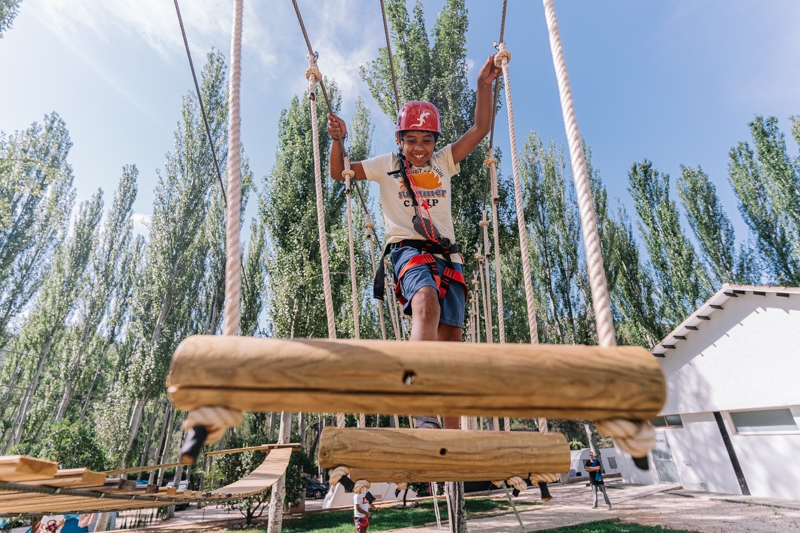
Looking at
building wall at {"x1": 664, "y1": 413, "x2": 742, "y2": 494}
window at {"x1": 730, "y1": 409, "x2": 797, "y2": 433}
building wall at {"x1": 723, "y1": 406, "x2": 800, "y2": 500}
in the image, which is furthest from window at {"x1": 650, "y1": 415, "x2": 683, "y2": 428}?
window at {"x1": 730, "y1": 409, "x2": 797, "y2": 433}

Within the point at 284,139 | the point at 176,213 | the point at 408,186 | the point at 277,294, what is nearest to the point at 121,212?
the point at 176,213

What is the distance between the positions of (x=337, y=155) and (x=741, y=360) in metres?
11.5

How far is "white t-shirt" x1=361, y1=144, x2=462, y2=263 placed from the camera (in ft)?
7.68

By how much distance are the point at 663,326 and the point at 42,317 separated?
25.1 metres

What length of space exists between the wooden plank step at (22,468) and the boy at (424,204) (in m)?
1.72

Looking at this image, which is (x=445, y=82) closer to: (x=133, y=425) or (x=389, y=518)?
(x=389, y=518)

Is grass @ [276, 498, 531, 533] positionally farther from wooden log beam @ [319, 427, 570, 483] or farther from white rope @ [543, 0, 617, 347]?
white rope @ [543, 0, 617, 347]

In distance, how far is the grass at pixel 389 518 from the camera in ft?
34.2

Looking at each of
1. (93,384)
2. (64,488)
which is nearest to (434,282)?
(64,488)

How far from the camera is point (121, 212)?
19797 mm

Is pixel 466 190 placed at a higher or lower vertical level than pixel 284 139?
lower

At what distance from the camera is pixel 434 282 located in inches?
80.2

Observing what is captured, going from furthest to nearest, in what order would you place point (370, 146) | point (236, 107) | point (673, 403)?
point (370, 146) → point (673, 403) → point (236, 107)

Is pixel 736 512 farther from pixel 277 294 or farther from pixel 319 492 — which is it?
pixel 319 492
